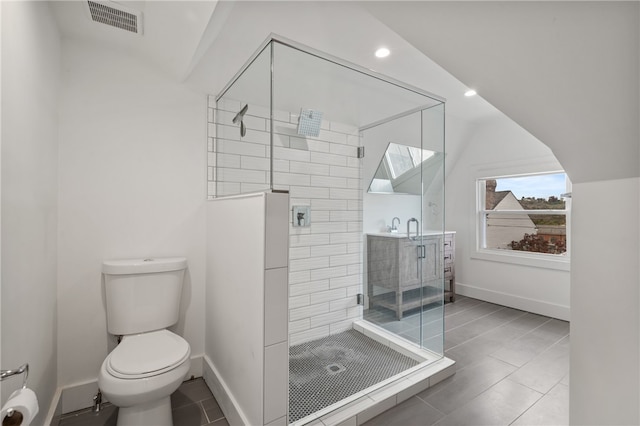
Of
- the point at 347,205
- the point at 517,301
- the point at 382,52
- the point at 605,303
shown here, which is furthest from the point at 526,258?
the point at 605,303

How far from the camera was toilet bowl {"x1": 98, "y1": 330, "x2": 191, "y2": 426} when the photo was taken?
144cm

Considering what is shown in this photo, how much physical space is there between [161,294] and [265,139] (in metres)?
1.24

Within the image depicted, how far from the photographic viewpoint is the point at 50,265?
5.57 ft

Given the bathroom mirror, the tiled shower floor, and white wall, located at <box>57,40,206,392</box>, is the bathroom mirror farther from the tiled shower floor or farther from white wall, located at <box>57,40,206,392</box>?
white wall, located at <box>57,40,206,392</box>

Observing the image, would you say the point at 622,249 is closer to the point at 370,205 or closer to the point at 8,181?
the point at 8,181

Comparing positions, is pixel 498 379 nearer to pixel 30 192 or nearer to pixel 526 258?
pixel 526 258

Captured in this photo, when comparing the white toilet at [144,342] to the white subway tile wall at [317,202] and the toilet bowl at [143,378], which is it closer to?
the toilet bowl at [143,378]

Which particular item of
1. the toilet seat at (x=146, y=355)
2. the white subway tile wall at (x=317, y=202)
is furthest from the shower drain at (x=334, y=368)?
the toilet seat at (x=146, y=355)

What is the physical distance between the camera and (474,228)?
4.29 metres

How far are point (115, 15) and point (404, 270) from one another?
2.86 metres

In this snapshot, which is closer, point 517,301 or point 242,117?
point 242,117

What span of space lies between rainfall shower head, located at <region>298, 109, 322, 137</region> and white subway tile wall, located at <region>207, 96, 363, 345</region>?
0.19 ft

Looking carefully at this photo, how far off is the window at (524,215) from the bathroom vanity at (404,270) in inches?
70.3

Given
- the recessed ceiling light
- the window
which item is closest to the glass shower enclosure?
the recessed ceiling light
